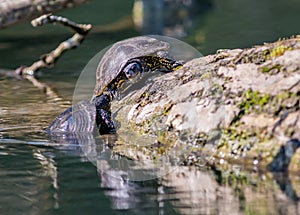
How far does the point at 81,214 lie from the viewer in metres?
4.16

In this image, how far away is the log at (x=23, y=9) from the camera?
5680 mm

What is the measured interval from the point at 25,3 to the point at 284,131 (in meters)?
2.07

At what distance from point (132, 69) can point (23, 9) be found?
1.02 meters

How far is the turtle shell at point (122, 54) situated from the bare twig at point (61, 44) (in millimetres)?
1448

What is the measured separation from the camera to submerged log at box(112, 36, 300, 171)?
4.91m

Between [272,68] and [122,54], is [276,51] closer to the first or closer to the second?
[272,68]

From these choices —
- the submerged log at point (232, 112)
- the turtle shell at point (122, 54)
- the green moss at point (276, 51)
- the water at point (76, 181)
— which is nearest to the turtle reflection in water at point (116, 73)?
the turtle shell at point (122, 54)

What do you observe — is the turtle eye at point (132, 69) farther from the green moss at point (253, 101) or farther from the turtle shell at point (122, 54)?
the green moss at point (253, 101)

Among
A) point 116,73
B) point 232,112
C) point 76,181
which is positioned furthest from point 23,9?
point 232,112

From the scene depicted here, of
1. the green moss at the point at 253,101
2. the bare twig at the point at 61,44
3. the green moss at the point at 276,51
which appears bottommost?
the green moss at the point at 253,101

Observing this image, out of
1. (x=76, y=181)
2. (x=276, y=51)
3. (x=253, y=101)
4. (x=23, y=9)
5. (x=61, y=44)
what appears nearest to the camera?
(x=76, y=181)

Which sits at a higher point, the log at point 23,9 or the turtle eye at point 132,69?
the log at point 23,9

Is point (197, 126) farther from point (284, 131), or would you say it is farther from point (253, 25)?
point (253, 25)

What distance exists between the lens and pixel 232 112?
511 cm
